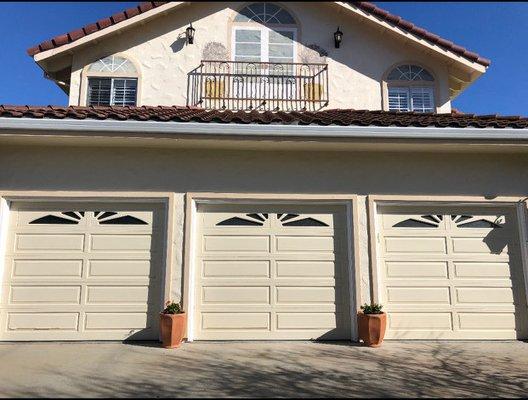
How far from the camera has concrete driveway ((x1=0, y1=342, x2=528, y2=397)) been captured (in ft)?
13.3

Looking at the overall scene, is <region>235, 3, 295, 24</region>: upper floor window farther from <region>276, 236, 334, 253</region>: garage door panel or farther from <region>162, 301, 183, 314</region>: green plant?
<region>162, 301, 183, 314</region>: green plant

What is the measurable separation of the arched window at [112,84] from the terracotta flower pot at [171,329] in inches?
225

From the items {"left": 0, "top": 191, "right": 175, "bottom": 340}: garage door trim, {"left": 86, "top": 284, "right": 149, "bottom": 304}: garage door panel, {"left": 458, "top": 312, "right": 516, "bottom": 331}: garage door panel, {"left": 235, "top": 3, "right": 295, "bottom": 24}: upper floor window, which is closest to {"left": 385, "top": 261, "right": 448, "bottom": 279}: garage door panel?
{"left": 458, "top": 312, "right": 516, "bottom": 331}: garage door panel

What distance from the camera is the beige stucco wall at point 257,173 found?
6406 mm

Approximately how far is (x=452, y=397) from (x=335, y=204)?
3.29m

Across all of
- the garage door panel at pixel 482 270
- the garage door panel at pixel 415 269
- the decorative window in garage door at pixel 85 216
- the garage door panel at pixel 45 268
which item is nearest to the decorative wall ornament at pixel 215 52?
the decorative window in garage door at pixel 85 216

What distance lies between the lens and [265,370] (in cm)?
474

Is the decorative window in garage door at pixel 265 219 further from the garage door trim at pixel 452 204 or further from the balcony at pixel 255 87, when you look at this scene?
the balcony at pixel 255 87

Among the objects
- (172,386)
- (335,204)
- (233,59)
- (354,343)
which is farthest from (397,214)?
(233,59)

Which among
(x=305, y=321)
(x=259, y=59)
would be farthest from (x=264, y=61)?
(x=305, y=321)

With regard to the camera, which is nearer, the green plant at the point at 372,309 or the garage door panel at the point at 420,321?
the green plant at the point at 372,309

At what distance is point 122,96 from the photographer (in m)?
9.80

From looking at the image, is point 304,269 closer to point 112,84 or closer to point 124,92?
point 124,92

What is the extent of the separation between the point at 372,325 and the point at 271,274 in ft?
5.33
